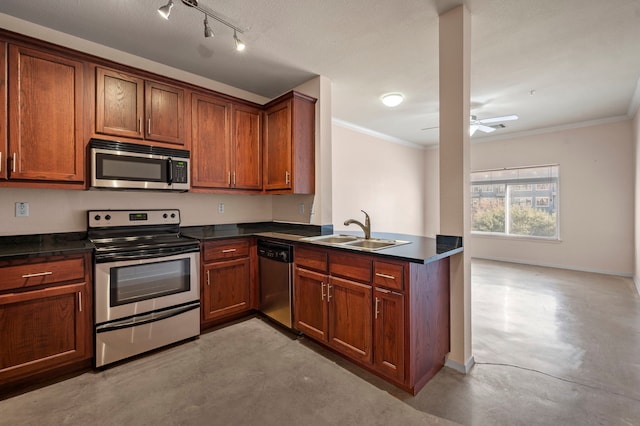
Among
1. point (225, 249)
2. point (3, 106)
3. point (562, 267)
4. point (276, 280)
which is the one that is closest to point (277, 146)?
point (225, 249)

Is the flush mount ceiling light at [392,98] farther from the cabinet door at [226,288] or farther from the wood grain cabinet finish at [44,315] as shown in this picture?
the wood grain cabinet finish at [44,315]

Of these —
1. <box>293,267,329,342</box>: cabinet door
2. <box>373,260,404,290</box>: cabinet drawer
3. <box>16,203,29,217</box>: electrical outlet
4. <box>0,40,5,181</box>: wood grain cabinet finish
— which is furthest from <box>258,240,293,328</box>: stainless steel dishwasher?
<box>0,40,5,181</box>: wood grain cabinet finish

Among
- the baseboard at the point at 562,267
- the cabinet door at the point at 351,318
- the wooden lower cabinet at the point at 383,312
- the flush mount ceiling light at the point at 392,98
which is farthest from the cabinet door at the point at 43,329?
the baseboard at the point at 562,267

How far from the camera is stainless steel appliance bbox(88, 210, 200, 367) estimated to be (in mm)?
2211

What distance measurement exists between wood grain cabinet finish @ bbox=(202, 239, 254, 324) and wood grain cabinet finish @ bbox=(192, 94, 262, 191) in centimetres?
72

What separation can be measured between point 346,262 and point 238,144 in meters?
2.00

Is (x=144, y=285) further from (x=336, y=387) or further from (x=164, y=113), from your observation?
(x=336, y=387)

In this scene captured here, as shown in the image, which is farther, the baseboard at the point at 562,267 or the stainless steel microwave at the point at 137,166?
the baseboard at the point at 562,267

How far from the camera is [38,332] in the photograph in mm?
1981

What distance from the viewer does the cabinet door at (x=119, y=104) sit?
2449mm

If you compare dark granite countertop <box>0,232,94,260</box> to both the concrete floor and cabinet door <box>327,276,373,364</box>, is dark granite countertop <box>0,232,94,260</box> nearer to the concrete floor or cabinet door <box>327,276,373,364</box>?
the concrete floor

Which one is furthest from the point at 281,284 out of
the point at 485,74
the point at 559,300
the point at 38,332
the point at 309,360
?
the point at 559,300

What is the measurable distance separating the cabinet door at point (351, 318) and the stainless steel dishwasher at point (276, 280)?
1.78ft

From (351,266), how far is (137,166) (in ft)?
6.86
